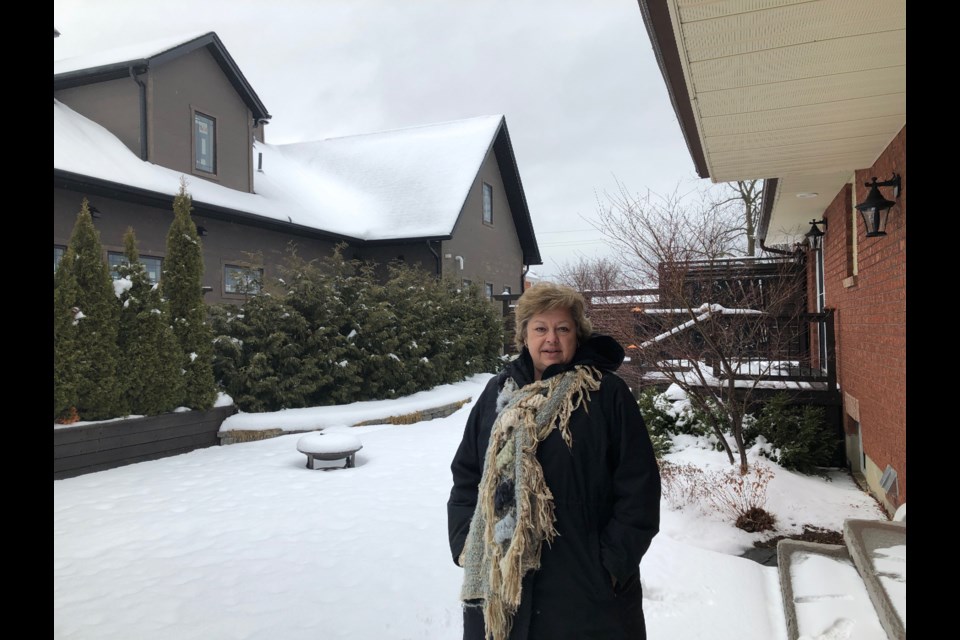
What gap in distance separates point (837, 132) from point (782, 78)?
1323 mm

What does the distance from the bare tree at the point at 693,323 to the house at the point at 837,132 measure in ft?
2.57

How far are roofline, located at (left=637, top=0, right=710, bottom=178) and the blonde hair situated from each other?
128 cm

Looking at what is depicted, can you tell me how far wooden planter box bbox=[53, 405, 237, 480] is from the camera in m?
5.80

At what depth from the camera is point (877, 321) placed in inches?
192

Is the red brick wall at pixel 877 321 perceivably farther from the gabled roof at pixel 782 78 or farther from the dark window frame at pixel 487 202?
the dark window frame at pixel 487 202

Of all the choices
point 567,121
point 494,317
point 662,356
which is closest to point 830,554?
point 662,356

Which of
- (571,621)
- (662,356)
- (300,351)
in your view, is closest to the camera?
(571,621)

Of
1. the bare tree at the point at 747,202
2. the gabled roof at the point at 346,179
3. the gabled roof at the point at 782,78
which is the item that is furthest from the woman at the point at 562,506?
the bare tree at the point at 747,202

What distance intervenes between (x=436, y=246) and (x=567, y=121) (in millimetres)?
17577

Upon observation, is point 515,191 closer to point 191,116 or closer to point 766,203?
point 191,116

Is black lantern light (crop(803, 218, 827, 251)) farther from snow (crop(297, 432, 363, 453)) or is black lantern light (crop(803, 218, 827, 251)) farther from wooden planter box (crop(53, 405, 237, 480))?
wooden planter box (crop(53, 405, 237, 480))

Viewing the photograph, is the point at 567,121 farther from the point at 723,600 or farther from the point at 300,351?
the point at 723,600

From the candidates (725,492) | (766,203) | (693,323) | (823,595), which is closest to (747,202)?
(766,203)

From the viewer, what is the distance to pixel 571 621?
6.12ft
